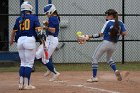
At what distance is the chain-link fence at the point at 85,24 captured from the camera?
18.1m

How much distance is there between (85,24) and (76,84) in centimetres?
709

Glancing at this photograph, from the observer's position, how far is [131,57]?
728 inches

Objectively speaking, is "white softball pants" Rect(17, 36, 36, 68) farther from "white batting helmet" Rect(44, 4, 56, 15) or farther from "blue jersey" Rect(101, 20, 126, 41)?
"blue jersey" Rect(101, 20, 126, 41)

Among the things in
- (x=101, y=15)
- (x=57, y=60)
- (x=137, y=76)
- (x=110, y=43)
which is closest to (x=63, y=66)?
(x=57, y=60)

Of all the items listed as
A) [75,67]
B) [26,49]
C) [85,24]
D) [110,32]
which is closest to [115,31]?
[110,32]

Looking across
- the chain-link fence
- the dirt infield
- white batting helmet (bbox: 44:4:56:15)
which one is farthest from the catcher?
the chain-link fence

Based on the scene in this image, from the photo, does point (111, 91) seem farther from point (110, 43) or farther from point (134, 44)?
point (134, 44)

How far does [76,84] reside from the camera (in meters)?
11.4

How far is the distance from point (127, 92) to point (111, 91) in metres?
0.33

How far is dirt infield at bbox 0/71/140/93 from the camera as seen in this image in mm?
10195

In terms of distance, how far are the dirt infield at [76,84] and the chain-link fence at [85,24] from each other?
4.13 metres

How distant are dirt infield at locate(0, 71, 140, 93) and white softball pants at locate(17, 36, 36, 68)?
0.64 meters

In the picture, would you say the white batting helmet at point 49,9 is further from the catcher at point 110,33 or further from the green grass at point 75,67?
the green grass at point 75,67

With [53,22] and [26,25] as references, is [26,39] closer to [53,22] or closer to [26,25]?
[26,25]
